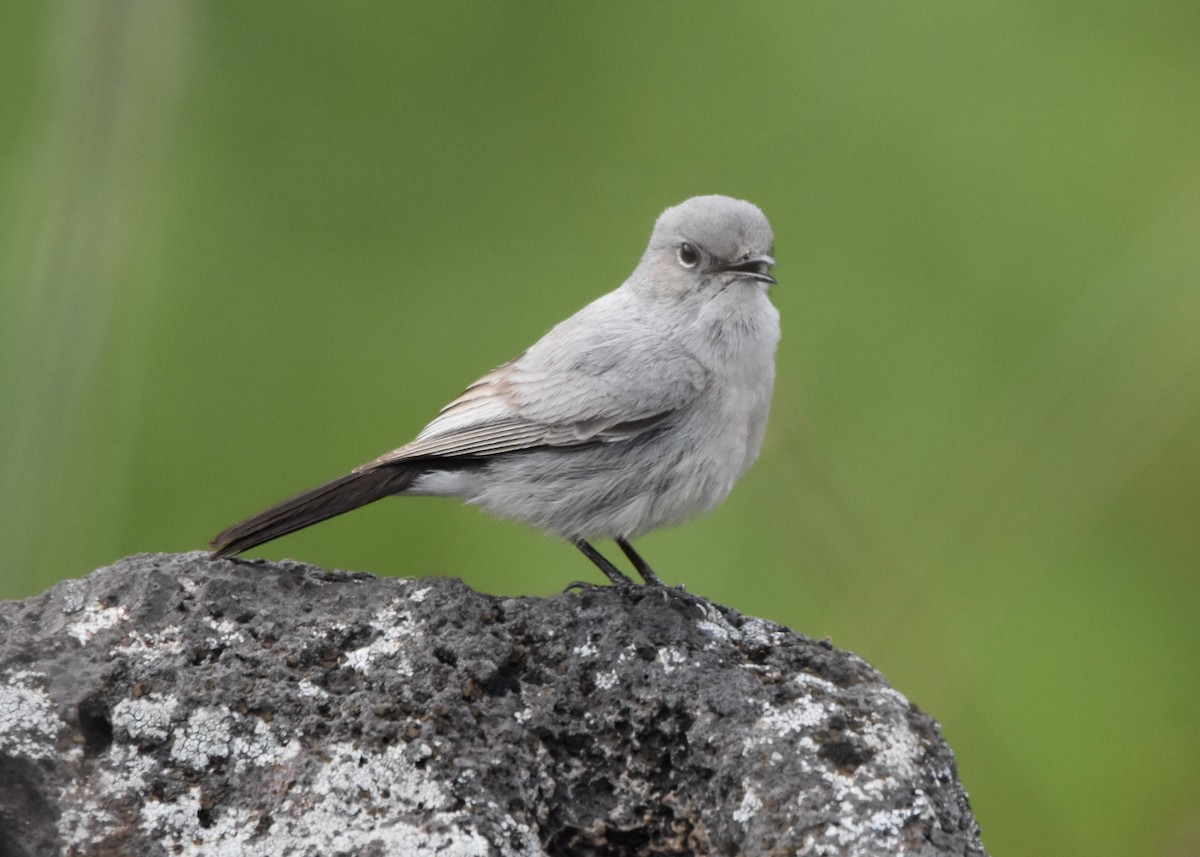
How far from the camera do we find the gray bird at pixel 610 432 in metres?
3.02

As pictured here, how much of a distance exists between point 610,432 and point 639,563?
15.4 inches

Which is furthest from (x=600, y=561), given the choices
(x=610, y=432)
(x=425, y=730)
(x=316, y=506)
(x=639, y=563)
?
(x=425, y=730)

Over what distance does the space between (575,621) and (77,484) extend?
1131 millimetres

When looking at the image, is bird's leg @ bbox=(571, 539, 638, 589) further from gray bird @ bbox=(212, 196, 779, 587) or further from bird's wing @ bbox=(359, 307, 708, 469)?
bird's wing @ bbox=(359, 307, 708, 469)

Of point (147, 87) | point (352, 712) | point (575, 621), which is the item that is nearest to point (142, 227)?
point (147, 87)

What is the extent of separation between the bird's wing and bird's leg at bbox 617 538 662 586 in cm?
36

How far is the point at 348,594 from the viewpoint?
2396 mm

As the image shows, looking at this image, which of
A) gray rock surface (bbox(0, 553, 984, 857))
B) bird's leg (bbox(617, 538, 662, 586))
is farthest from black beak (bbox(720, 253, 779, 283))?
gray rock surface (bbox(0, 553, 984, 857))

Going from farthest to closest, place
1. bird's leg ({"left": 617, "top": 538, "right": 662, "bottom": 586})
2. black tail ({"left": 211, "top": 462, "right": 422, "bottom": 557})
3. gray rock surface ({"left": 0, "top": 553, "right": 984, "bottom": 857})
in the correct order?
bird's leg ({"left": 617, "top": 538, "right": 662, "bottom": 586}) < black tail ({"left": 211, "top": 462, "right": 422, "bottom": 557}) < gray rock surface ({"left": 0, "top": 553, "right": 984, "bottom": 857})

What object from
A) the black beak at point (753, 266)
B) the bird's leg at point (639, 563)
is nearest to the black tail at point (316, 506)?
the bird's leg at point (639, 563)

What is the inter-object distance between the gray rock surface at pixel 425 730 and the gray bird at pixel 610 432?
0.59 m

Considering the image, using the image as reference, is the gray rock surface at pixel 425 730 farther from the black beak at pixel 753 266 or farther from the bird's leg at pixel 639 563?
the black beak at pixel 753 266

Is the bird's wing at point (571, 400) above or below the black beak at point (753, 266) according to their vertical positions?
below

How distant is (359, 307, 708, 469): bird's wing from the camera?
301 cm
